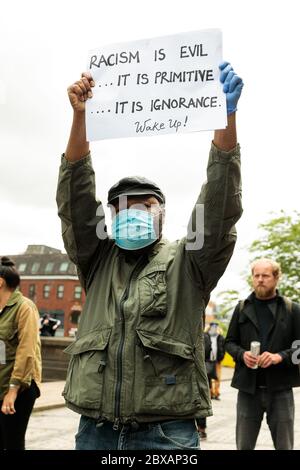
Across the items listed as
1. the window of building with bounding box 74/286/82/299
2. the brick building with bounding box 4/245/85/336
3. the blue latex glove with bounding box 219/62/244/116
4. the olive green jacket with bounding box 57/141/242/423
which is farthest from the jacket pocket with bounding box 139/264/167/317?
the window of building with bounding box 74/286/82/299

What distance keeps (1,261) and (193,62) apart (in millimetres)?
2889

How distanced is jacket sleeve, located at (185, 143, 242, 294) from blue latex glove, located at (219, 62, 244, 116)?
197 millimetres

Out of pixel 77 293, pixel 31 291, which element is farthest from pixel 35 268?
pixel 77 293

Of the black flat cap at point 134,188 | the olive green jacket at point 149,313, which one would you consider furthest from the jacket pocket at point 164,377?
the black flat cap at point 134,188

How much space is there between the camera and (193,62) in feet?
9.28

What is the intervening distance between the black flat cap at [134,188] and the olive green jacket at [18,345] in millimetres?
2100

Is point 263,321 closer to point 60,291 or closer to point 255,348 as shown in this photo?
point 255,348

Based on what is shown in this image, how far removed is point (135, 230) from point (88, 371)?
66cm

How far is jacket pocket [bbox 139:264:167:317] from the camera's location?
2.62 meters

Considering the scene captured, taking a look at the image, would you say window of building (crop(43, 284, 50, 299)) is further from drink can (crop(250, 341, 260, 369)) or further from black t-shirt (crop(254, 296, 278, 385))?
drink can (crop(250, 341, 260, 369))
